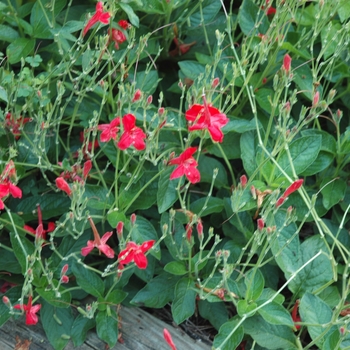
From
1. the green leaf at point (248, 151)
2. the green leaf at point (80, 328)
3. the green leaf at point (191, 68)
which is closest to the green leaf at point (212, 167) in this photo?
the green leaf at point (248, 151)

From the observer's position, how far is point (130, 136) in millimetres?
1657

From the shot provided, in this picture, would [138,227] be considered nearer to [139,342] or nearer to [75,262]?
[75,262]

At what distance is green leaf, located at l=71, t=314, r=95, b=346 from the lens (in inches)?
71.2

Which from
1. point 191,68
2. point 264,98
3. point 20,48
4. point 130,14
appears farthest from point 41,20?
point 264,98

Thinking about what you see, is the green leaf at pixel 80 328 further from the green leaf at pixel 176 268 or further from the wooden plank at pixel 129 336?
the green leaf at pixel 176 268

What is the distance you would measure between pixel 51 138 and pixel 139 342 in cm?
72

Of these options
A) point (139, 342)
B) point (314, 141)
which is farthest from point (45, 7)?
point (139, 342)

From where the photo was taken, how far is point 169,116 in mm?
1993

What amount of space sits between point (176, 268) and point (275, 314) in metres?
0.30

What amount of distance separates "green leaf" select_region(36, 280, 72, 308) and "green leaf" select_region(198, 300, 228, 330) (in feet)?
1.28

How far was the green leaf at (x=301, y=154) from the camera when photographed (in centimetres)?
187

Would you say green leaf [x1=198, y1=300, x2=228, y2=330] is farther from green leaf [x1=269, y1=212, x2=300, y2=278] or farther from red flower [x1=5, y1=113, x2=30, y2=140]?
red flower [x1=5, y1=113, x2=30, y2=140]

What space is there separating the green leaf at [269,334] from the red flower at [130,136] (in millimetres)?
572

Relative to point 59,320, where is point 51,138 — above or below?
above
